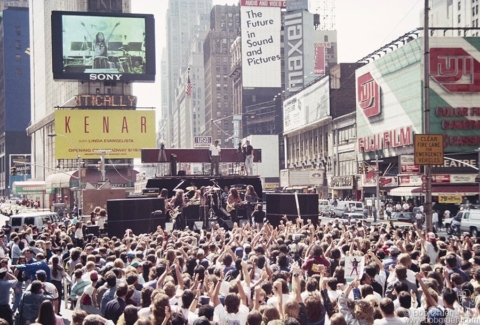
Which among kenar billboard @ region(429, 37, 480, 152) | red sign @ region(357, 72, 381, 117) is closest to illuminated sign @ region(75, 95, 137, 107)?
red sign @ region(357, 72, 381, 117)

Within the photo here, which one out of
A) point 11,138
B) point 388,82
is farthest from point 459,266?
point 11,138

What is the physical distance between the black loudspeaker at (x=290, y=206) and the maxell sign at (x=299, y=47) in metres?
107

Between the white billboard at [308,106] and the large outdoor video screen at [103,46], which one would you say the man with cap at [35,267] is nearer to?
the large outdoor video screen at [103,46]

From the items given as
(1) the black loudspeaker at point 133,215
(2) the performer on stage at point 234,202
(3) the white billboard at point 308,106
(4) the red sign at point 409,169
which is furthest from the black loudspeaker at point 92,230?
(3) the white billboard at point 308,106

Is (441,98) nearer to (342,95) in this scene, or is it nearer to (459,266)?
(342,95)

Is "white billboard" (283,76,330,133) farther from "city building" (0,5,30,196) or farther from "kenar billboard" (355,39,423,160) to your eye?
"city building" (0,5,30,196)

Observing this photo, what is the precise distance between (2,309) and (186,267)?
132 inches

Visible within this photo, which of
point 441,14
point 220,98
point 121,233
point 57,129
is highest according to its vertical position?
point 441,14

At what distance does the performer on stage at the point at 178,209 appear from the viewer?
27156 millimetres

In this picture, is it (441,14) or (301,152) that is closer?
(301,152)

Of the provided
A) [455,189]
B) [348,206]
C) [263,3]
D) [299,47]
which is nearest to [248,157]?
[348,206]

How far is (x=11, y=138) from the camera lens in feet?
543

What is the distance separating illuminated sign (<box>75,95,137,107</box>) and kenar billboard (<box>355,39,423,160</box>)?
28.9 m

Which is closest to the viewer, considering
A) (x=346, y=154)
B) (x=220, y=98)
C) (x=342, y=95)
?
(x=346, y=154)
